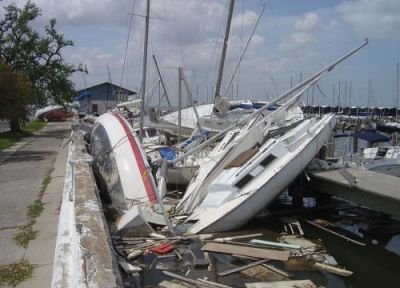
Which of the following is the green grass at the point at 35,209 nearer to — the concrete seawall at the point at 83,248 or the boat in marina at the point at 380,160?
the concrete seawall at the point at 83,248

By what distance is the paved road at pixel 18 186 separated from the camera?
8.56 m

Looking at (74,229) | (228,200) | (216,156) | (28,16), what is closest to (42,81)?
(28,16)

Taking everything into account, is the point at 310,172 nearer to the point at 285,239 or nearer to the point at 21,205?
the point at 285,239

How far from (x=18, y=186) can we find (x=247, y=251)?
7599mm

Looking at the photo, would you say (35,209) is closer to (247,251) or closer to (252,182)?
(247,251)

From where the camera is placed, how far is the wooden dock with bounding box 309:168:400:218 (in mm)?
11116

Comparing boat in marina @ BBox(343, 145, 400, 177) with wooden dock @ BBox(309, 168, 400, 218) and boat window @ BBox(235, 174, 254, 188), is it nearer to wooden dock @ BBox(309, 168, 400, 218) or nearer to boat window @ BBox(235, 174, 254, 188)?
wooden dock @ BBox(309, 168, 400, 218)

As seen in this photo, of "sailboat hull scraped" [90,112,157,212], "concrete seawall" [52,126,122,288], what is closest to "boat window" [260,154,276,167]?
"sailboat hull scraped" [90,112,157,212]

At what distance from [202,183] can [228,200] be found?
1.54 meters

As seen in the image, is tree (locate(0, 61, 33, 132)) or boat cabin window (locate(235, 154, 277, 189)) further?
tree (locate(0, 61, 33, 132))

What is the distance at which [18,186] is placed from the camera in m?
14.1

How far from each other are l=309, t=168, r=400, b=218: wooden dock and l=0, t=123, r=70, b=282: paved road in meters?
7.63

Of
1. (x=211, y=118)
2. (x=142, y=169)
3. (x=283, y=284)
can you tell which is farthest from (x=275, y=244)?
(x=211, y=118)

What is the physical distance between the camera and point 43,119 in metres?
61.9
